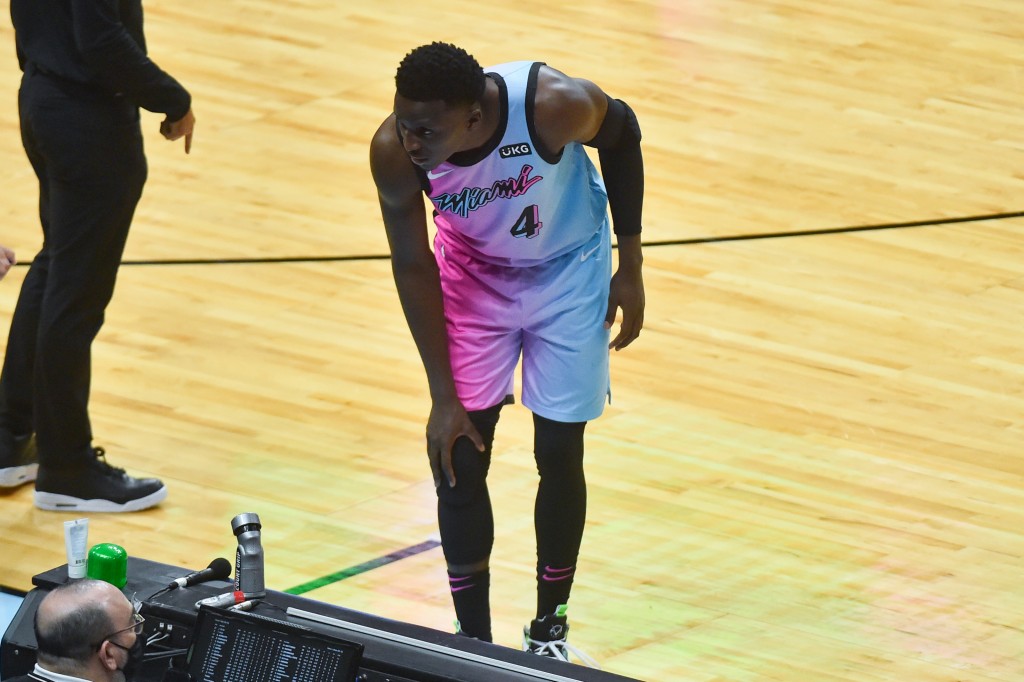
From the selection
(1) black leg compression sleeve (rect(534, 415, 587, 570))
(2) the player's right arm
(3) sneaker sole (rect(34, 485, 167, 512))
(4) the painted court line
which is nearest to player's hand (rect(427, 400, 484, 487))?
(2) the player's right arm

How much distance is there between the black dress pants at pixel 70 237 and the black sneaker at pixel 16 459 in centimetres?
16

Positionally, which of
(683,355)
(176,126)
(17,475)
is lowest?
(17,475)

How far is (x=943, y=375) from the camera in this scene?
5.63 meters

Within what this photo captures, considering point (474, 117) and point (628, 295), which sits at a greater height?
point (474, 117)

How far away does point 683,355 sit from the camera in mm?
5781

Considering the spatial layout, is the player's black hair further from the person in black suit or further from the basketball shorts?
the person in black suit

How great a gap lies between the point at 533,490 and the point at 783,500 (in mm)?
689

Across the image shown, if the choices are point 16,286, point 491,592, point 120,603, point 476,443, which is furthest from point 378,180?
point 16,286

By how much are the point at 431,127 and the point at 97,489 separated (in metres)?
1.89

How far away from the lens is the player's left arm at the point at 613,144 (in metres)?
3.61

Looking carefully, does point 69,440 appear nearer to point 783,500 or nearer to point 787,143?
point 783,500

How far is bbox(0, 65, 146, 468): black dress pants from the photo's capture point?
4.61 meters

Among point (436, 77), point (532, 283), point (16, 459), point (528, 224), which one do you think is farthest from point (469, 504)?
point (16, 459)

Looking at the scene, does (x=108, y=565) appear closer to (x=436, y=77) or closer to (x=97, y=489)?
(x=436, y=77)
